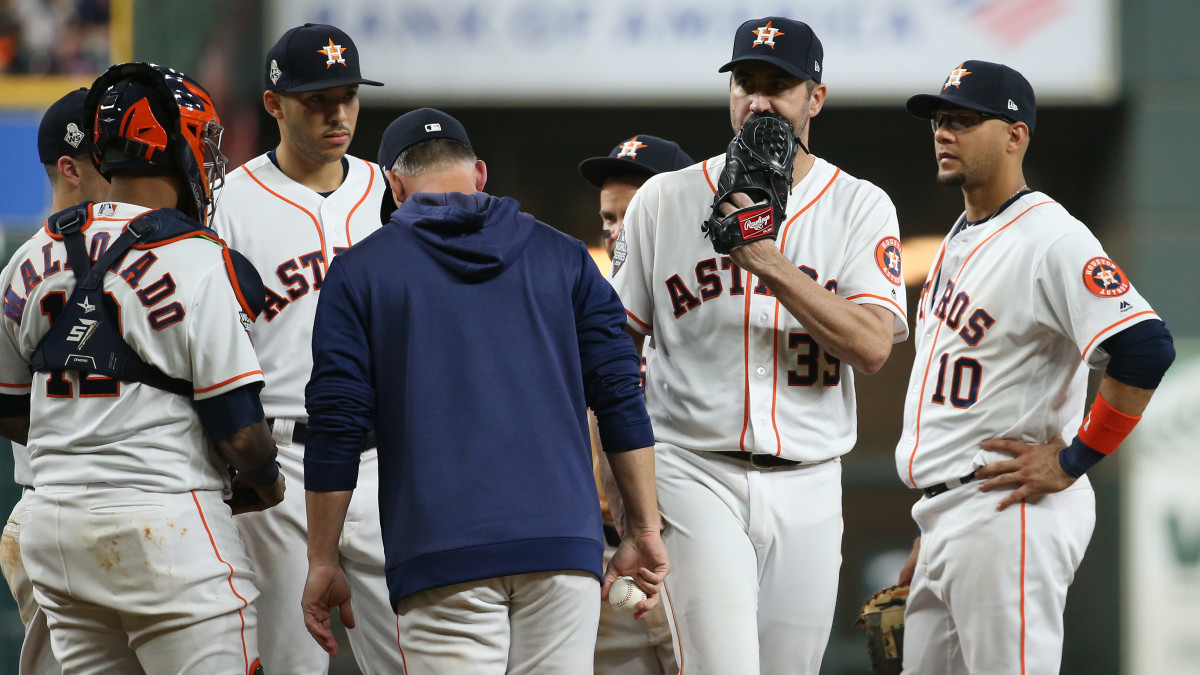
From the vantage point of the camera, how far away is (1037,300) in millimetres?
4117

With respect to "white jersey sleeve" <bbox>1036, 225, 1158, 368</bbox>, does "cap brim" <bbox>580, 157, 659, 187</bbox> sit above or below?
above

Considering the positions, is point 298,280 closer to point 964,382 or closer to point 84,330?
point 84,330

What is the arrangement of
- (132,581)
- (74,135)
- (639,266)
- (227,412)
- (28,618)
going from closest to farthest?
1. (132,581)
2. (227,412)
3. (639,266)
4. (28,618)
5. (74,135)

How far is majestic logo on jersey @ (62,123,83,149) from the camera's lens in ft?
14.4

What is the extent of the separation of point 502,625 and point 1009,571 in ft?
5.99

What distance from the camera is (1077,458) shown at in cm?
403

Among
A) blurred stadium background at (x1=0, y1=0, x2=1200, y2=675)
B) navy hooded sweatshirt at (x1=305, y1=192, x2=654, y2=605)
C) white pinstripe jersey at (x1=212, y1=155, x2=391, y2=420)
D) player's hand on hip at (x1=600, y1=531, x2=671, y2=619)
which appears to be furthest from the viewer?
blurred stadium background at (x1=0, y1=0, x2=1200, y2=675)

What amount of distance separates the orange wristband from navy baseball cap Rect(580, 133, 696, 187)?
185 cm

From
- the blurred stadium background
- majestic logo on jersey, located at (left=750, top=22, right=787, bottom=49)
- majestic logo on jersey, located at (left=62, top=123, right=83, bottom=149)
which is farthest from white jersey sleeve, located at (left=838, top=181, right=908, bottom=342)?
the blurred stadium background

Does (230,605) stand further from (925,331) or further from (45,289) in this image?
(925,331)

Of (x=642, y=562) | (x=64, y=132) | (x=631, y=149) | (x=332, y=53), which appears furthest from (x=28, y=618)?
(x=631, y=149)

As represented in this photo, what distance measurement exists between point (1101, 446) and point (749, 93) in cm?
153

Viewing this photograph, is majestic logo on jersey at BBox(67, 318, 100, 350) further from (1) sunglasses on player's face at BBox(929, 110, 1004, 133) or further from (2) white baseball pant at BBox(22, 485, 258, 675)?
(1) sunglasses on player's face at BBox(929, 110, 1004, 133)

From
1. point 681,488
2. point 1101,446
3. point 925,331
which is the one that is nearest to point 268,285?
point 681,488
